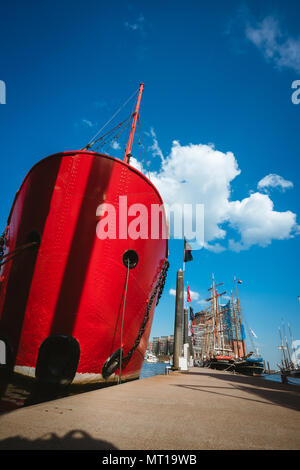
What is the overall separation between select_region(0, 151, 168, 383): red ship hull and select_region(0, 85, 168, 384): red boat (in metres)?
0.02

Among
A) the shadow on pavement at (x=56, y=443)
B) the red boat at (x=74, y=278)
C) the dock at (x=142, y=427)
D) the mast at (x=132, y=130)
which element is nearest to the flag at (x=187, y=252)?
the mast at (x=132, y=130)

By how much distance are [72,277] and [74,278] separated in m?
0.05

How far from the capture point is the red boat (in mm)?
4133

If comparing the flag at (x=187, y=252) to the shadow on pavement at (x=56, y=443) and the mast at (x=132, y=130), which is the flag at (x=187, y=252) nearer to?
the mast at (x=132, y=130)

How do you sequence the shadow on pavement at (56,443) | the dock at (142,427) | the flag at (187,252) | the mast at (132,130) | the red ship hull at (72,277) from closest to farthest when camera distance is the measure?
the shadow on pavement at (56,443) → the dock at (142,427) → the red ship hull at (72,277) → the mast at (132,130) → the flag at (187,252)

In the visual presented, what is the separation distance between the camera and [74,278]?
441cm

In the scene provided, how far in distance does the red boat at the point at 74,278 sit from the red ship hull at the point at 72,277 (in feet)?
0.06

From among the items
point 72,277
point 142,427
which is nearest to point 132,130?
point 72,277

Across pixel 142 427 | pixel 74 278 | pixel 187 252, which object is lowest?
pixel 142 427

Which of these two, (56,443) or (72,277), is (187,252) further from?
(56,443)

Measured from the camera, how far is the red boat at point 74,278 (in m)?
4.13

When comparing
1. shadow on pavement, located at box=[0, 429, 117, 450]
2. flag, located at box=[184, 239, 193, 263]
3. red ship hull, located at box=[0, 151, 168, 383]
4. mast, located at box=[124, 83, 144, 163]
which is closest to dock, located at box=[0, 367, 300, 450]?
shadow on pavement, located at box=[0, 429, 117, 450]

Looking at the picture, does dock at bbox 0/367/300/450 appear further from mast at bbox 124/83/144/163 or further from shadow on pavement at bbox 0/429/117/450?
mast at bbox 124/83/144/163
